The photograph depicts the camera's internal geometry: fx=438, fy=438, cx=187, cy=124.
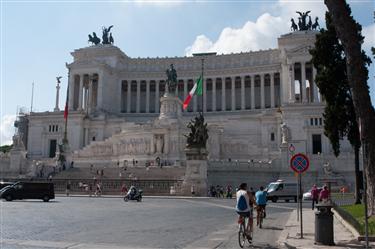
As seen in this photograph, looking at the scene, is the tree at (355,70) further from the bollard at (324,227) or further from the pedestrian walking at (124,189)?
the pedestrian walking at (124,189)

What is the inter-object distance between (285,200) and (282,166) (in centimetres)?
1620

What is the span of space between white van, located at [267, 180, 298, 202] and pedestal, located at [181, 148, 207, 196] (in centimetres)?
710

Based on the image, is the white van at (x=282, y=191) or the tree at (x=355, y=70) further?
the white van at (x=282, y=191)

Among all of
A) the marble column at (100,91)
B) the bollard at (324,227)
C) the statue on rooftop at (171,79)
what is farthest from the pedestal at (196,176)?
the marble column at (100,91)

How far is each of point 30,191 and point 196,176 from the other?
53.9 ft

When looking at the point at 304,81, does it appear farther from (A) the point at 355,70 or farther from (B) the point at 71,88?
(A) the point at 355,70

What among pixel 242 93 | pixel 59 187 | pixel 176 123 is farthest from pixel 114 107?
pixel 59 187

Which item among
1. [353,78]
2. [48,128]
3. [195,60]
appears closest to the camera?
[353,78]

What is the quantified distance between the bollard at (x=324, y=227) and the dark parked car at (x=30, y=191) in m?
30.0

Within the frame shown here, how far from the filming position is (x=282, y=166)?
195 feet

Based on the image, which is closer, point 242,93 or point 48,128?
point 48,128

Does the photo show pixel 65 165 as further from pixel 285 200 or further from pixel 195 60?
pixel 195 60

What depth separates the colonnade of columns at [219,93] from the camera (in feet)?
328

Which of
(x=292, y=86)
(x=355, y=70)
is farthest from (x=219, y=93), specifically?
(x=355, y=70)
